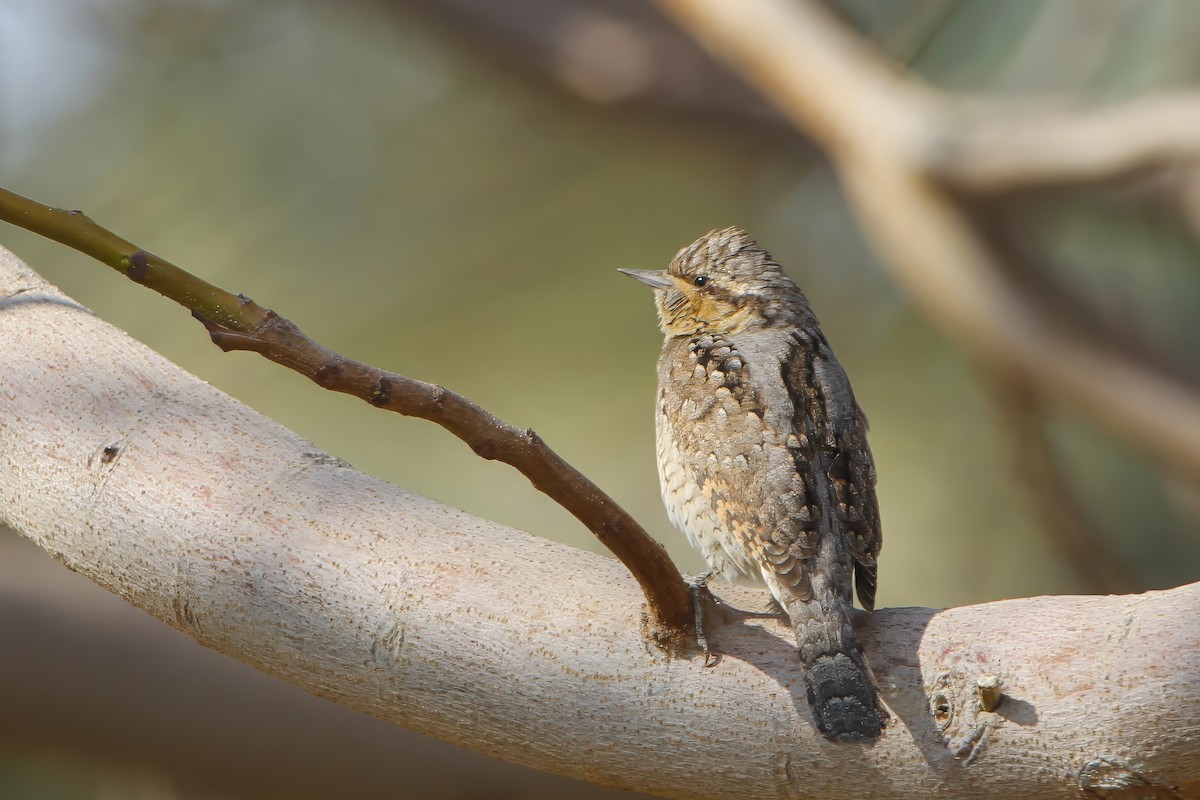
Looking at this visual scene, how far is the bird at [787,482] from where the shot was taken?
7.27ft

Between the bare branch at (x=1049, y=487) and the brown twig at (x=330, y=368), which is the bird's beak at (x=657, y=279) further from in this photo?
the bare branch at (x=1049, y=487)

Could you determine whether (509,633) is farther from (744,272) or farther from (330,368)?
(744,272)

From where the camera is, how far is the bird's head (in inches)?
148

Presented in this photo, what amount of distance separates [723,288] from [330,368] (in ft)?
7.17

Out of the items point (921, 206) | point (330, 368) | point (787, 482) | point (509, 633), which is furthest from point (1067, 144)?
point (330, 368)

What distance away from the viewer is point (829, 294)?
9242mm

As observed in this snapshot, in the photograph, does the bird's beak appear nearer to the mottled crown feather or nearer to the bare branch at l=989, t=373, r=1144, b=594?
the mottled crown feather

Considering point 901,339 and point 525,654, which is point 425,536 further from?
point 901,339

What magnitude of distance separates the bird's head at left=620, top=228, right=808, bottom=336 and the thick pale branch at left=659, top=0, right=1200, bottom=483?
6.88 ft

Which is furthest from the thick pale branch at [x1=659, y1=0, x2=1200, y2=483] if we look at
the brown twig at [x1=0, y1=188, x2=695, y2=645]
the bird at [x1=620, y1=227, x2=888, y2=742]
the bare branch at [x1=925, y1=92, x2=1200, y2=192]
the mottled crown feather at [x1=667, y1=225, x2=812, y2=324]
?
the brown twig at [x1=0, y1=188, x2=695, y2=645]

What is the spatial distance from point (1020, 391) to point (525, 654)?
183 inches

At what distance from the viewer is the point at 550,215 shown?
30.2 feet

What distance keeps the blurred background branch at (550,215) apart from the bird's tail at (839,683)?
203 inches

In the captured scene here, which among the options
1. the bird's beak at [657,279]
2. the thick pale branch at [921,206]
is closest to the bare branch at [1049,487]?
the thick pale branch at [921,206]
